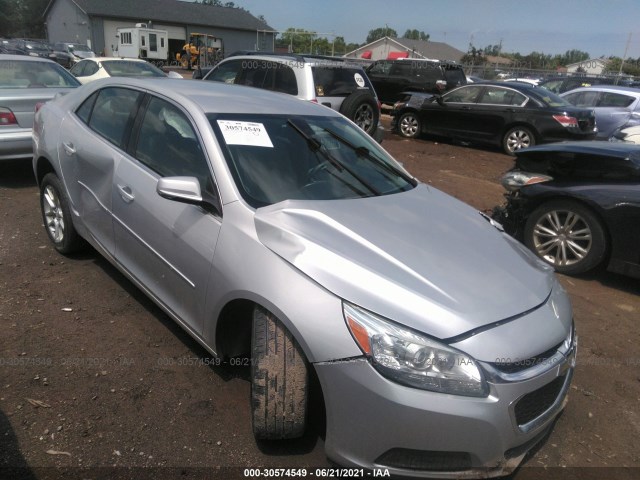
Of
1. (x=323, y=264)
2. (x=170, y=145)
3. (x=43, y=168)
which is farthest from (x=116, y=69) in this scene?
(x=323, y=264)

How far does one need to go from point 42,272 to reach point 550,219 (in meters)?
4.62

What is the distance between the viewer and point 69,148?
12.6 feet

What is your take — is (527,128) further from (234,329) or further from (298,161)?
(234,329)

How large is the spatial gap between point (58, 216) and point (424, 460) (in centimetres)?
363

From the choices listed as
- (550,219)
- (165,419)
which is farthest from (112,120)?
(550,219)

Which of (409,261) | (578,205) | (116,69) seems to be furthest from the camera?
(116,69)

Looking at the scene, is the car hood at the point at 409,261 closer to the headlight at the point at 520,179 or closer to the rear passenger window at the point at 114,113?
the rear passenger window at the point at 114,113

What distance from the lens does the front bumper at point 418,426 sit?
189cm

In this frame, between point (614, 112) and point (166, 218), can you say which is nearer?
point (166, 218)

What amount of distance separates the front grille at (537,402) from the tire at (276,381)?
2.99ft

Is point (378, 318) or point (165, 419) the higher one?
point (378, 318)

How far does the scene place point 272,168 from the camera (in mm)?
2848

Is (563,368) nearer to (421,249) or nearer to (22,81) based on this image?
(421,249)

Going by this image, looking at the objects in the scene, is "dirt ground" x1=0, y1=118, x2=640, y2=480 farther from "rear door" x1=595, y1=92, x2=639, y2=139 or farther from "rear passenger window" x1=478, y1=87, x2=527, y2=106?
"rear door" x1=595, y1=92, x2=639, y2=139
